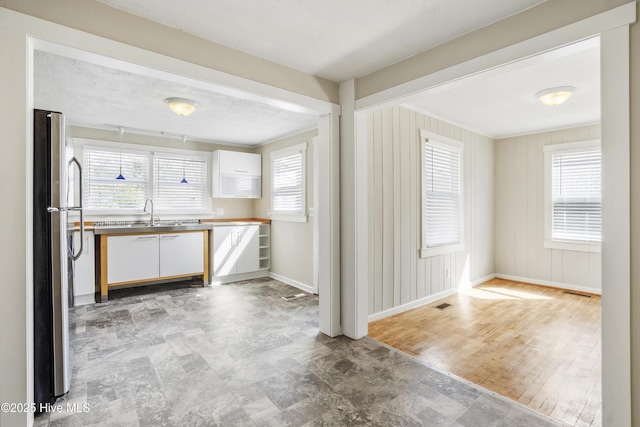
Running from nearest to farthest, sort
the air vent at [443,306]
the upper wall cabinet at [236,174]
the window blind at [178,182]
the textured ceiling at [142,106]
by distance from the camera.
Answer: the textured ceiling at [142,106]
the air vent at [443,306]
the window blind at [178,182]
the upper wall cabinet at [236,174]

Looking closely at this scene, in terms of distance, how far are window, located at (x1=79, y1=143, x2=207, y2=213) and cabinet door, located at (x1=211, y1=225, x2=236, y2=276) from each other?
829 millimetres

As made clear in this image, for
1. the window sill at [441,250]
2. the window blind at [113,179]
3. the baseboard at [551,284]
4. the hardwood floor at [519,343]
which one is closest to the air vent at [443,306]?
the hardwood floor at [519,343]

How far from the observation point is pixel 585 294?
15.2 ft

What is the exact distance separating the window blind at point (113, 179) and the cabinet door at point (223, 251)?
134 centimetres

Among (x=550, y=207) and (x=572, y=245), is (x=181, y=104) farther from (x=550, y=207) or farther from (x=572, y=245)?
(x=572, y=245)

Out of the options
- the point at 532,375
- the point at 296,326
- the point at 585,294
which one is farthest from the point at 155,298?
the point at 585,294

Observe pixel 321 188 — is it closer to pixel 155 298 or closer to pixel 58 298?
pixel 58 298

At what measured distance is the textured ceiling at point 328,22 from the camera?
6.28 feet

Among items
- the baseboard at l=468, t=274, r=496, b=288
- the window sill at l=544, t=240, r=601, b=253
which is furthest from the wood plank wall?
the window sill at l=544, t=240, r=601, b=253

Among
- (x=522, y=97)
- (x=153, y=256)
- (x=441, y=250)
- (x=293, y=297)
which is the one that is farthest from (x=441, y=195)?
(x=153, y=256)

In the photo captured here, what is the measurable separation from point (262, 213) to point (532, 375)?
4.64 metres

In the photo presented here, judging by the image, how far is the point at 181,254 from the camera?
4.81m

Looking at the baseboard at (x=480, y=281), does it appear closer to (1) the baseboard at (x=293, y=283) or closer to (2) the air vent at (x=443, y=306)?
(2) the air vent at (x=443, y=306)

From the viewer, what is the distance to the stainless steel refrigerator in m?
1.93
